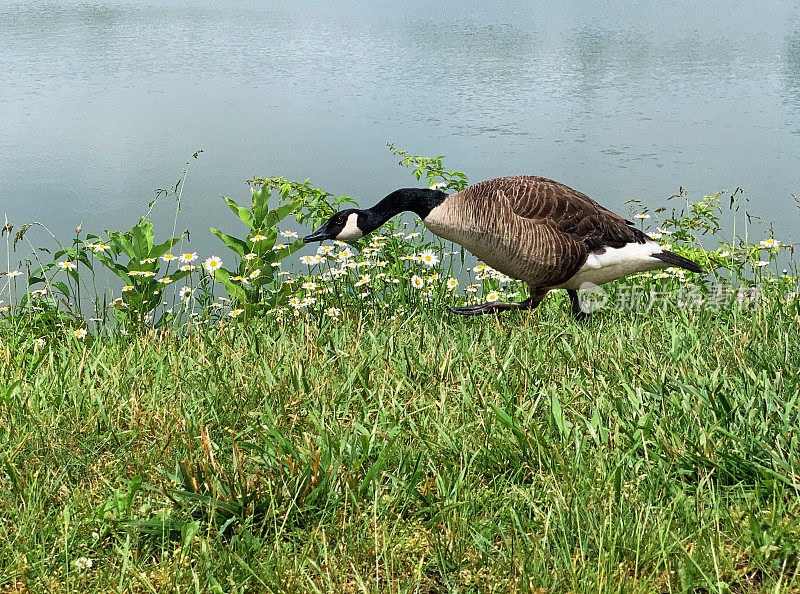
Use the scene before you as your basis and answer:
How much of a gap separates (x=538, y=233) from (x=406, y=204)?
89 centimetres

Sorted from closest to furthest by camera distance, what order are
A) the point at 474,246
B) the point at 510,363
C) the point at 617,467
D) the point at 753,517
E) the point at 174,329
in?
the point at 753,517, the point at 617,467, the point at 510,363, the point at 174,329, the point at 474,246

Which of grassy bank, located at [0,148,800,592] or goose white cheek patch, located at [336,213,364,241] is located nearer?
grassy bank, located at [0,148,800,592]

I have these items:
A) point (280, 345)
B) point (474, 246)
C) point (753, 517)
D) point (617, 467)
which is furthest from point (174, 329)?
point (753, 517)

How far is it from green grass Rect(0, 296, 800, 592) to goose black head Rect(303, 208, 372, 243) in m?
1.53

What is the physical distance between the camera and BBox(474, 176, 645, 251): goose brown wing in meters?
4.79

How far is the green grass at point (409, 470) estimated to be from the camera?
2.20m

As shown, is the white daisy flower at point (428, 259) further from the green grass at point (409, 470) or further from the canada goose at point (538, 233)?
the green grass at point (409, 470)

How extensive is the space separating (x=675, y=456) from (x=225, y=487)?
1.44 m

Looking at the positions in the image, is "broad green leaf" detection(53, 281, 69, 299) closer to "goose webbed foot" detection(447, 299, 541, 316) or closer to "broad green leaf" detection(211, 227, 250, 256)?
"broad green leaf" detection(211, 227, 250, 256)

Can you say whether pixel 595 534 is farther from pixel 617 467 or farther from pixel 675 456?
pixel 675 456

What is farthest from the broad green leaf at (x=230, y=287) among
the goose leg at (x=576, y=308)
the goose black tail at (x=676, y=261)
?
the goose black tail at (x=676, y=261)

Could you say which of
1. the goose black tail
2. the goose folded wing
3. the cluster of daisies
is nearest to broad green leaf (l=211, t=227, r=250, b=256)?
the cluster of daisies

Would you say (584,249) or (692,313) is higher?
(584,249)

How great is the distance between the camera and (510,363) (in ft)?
12.0
